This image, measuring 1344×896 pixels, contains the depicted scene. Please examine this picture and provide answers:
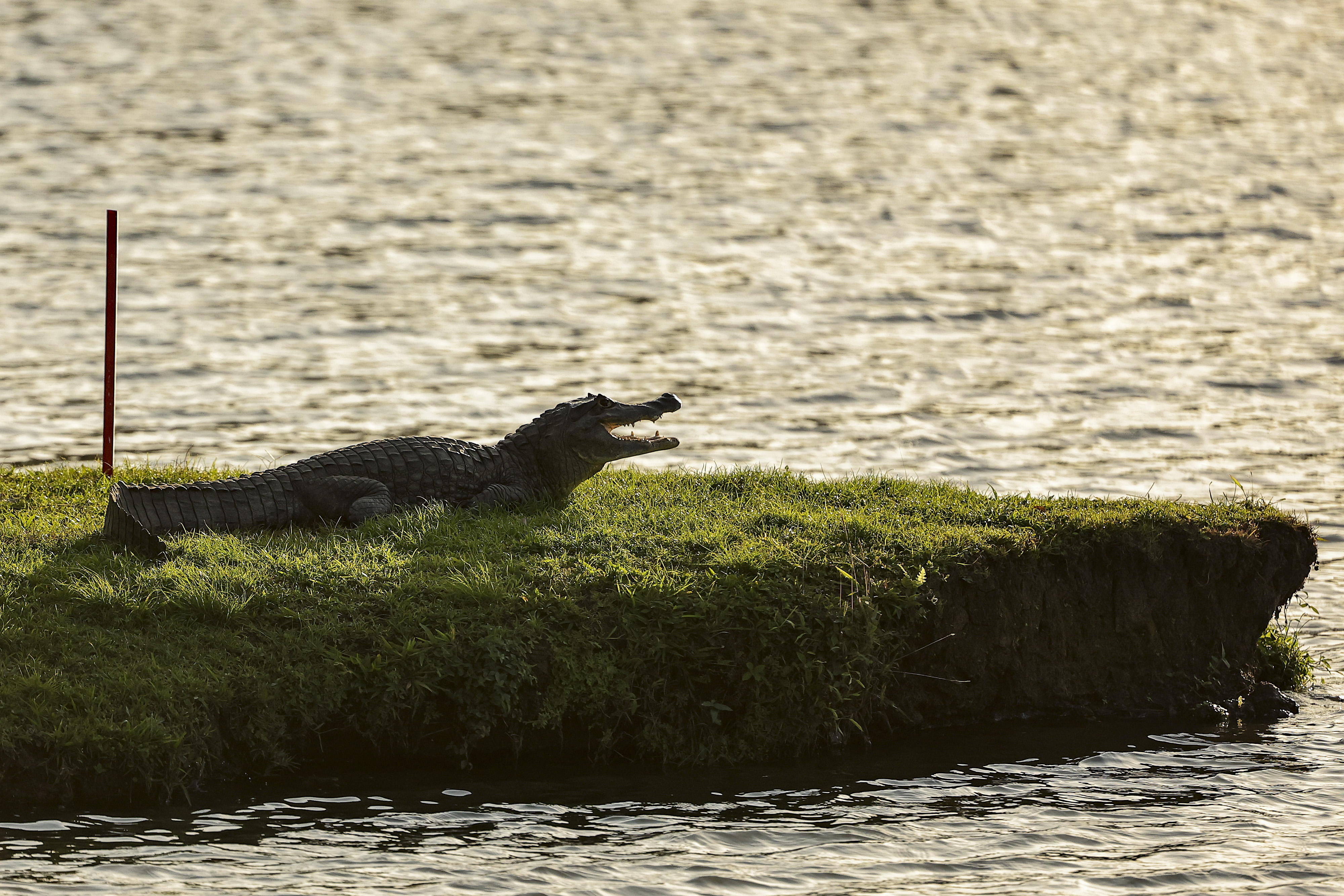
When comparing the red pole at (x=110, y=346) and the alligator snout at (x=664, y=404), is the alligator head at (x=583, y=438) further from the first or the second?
the red pole at (x=110, y=346)

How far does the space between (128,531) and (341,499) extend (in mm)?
1306

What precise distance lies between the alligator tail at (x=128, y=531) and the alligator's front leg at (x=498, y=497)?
1.99m

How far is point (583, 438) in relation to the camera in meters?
9.56

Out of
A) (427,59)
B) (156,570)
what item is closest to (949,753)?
(156,570)

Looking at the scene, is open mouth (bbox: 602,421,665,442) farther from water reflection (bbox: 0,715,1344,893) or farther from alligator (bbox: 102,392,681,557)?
water reflection (bbox: 0,715,1344,893)

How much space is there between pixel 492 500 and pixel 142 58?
2661 cm

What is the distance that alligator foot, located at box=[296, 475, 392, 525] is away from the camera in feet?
29.8

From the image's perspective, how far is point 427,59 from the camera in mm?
33531

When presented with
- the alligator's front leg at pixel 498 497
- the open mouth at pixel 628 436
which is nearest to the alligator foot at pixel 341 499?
the alligator's front leg at pixel 498 497

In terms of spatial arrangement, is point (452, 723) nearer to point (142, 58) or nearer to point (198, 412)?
point (198, 412)

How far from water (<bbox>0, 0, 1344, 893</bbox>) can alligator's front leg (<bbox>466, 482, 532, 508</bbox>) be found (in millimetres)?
2455

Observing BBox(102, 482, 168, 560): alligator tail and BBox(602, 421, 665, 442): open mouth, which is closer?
BBox(102, 482, 168, 560): alligator tail

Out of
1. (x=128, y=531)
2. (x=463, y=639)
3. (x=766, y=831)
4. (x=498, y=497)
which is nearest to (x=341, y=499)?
(x=498, y=497)

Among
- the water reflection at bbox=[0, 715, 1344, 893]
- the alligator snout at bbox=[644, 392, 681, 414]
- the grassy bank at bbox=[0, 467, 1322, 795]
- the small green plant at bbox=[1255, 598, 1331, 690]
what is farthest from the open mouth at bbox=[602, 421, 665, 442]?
the small green plant at bbox=[1255, 598, 1331, 690]
